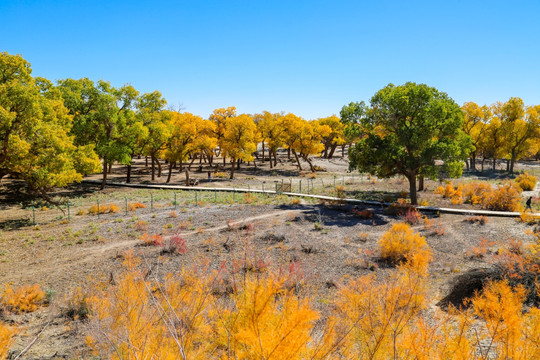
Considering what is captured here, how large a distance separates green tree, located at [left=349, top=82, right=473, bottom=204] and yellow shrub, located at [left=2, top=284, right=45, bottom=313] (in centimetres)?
2257

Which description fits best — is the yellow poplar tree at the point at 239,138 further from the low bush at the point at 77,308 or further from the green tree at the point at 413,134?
the low bush at the point at 77,308

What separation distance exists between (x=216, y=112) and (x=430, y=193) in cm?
4232

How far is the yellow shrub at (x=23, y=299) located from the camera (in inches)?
399

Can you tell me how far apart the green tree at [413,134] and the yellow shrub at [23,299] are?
2257 cm

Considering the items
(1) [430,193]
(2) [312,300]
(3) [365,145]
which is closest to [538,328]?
(2) [312,300]

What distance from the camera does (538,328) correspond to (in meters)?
6.56

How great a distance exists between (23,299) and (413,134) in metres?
24.7

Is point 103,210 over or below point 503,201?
below

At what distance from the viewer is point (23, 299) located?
10.3 metres

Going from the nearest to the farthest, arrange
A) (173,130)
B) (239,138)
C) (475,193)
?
(475,193), (173,130), (239,138)

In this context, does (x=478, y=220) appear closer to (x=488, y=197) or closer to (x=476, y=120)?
(x=488, y=197)

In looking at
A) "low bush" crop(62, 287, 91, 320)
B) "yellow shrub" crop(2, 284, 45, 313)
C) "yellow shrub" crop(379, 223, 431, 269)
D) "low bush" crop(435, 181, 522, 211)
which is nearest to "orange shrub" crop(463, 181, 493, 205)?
"low bush" crop(435, 181, 522, 211)

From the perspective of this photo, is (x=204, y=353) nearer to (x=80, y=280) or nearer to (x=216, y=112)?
(x=80, y=280)

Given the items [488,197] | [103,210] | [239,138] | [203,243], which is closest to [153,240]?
[203,243]
